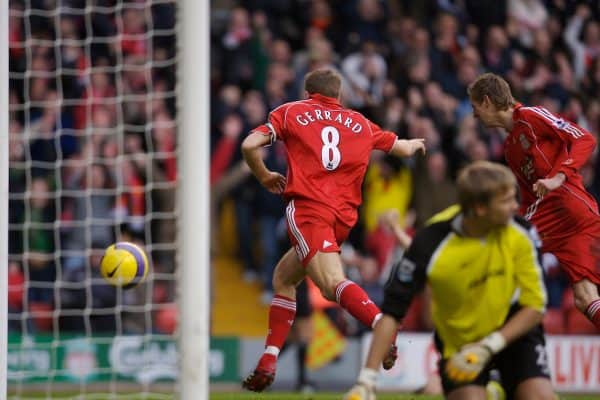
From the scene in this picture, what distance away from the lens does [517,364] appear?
A: 6.24m

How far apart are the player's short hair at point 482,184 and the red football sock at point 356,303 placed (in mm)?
2311

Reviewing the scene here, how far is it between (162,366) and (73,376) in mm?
1023

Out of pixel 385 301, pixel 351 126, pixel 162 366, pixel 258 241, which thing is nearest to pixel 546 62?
pixel 258 241

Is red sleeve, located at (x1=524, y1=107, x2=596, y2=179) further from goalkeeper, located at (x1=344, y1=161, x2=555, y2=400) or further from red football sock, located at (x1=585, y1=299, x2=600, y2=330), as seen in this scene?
goalkeeper, located at (x1=344, y1=161, x2=555, y2=400)

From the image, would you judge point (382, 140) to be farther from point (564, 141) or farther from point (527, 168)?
point (564, 141)

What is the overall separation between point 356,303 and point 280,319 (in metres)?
0.83

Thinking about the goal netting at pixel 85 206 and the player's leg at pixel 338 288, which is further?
the goal netting at pixel 85 206

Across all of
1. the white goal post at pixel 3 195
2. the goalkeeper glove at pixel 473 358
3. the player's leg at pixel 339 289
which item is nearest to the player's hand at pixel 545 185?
the player's leg at pixel 339 289

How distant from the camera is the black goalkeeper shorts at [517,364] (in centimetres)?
619

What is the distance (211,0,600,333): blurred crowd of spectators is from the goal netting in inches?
44.5

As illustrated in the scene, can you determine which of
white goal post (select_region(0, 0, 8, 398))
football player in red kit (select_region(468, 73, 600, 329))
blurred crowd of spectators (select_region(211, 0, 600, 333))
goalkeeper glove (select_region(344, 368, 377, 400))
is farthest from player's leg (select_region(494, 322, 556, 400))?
blurred crowd of spectators (select_region(211, 0, 600, 333))

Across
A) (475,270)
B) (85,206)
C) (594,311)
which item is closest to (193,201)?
(475,270)

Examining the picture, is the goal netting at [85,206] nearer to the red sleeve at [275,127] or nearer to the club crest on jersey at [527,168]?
the red sleeve at [275,127]

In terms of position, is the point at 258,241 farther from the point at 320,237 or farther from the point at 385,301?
the point at 385,301
